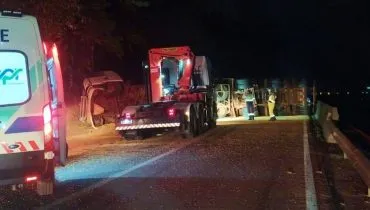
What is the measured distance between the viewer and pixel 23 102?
7.22m

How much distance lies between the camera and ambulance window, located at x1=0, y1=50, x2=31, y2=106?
281 inches

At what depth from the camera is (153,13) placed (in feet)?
142

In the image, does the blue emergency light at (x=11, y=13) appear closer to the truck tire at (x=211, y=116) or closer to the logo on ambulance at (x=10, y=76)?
the logo on ambulance at (x=10, y=76)

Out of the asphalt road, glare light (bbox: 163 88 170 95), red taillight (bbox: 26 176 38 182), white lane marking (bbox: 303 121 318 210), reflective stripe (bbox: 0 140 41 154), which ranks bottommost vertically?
white lane marking (bbox: 303 121 318 210)

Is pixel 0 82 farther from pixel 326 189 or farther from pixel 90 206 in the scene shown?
pixel 326 189

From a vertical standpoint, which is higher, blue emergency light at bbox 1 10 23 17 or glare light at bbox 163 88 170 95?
blue emergency light at bbox 1 10 23 17

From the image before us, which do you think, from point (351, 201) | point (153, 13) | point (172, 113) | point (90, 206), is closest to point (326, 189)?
point (351, 201)

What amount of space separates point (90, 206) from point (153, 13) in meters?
36.3

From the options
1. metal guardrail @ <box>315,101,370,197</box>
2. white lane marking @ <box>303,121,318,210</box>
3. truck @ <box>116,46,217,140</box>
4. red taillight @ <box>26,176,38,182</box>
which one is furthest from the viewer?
truck @ <box>116,46,217,140</box>

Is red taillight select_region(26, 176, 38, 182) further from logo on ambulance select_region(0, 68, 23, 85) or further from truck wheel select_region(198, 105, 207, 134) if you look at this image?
truck wheel select_region(198, 105, 207, 134)

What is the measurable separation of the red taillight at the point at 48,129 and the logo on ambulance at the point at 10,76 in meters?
0.50

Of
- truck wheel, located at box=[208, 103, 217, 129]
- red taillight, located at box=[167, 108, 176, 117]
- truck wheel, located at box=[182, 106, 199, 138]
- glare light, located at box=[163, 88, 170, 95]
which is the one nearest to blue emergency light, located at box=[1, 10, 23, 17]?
red taillight, located at box=[167, 108, 176, 117]

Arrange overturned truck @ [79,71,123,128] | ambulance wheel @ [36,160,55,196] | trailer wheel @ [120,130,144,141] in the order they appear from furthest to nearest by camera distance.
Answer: overturned truck @ [79,71,123,128], trailer wheel @ [120,130,144,141], ambulance wheel @ [36,160,55,196]

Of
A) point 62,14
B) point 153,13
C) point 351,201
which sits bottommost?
point 351,201
